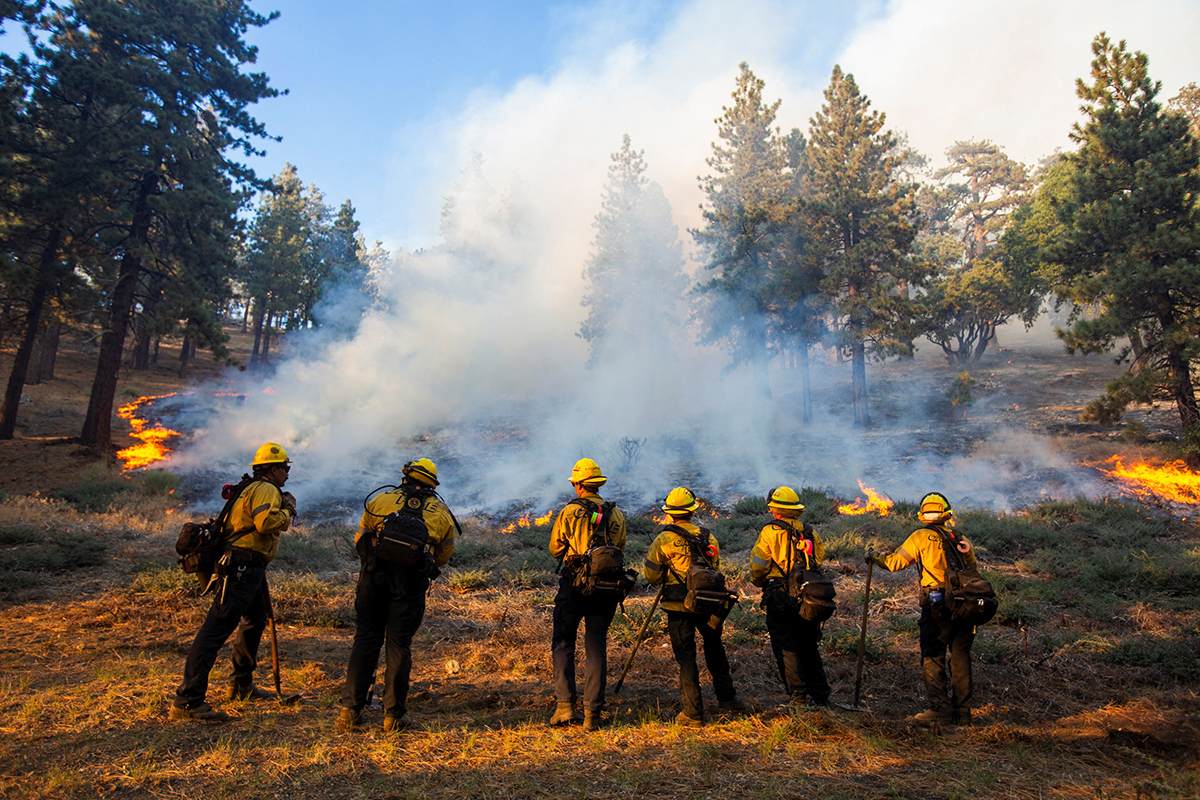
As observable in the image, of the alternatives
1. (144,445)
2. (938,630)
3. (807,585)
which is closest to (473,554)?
(807,585)

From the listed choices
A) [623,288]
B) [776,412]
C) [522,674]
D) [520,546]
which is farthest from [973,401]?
[522,674]

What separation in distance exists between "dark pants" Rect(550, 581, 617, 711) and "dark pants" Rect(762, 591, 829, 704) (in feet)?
4.96

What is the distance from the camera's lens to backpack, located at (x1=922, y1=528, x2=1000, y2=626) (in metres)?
4.89

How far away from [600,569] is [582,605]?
0.42m

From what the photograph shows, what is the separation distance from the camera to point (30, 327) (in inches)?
730

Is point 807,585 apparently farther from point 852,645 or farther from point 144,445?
point 144,445

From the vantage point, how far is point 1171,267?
1512 cm

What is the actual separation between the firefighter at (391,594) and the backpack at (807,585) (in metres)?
2.96

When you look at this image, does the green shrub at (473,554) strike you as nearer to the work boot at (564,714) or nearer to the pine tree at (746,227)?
the work boot at (564,714)

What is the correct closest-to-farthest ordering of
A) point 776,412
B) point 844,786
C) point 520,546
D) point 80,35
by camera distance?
point 844,786, point 520,546, point 80,35, point 776,412

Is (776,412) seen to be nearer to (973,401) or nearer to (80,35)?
(973,401)

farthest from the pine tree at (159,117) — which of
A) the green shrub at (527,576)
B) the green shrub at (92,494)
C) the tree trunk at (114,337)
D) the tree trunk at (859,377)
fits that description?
the tree trunk at (859,377)

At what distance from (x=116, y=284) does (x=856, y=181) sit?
27.4m

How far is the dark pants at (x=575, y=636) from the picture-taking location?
493 centimetres
